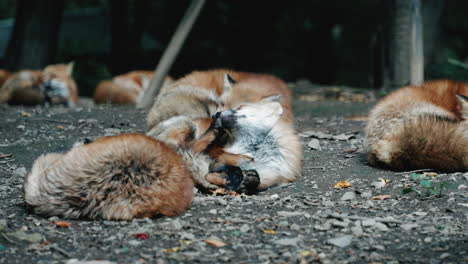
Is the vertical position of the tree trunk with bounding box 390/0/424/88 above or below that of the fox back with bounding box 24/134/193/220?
above

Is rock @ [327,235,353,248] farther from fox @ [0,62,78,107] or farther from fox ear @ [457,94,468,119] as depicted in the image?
fox @ [0,62,78,107]

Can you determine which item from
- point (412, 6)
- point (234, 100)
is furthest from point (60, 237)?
point (412, 6)

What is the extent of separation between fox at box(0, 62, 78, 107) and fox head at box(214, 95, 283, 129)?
7.43m

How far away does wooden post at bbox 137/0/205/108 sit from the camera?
351 inches

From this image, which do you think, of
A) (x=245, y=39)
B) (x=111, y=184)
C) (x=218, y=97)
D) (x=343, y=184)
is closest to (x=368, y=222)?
(x=343, y=184)

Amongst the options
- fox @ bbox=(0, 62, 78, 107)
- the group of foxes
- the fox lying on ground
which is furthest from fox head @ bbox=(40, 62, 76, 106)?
the fox lying on ground

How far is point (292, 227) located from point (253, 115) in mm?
1704

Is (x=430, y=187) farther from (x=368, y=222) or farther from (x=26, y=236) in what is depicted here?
(x=26, y=236)

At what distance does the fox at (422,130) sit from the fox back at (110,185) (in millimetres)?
2188

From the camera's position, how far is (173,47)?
9.13 meters

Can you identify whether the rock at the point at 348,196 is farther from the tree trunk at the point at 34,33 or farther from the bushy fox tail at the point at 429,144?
the tree trunk at the point at 34,33

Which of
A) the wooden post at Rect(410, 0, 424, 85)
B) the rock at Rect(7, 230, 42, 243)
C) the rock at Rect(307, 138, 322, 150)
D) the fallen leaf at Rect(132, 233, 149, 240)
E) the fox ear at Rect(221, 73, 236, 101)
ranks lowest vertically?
the fallen leaf at Rect(132, 233, 149, 240)

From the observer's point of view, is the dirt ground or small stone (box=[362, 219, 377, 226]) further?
small stone (box=[362, 219, 377, 226])

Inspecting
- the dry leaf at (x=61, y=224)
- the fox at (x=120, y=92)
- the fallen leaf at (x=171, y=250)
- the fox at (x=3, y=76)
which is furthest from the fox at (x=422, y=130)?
the fox at (x=3, y=76)
